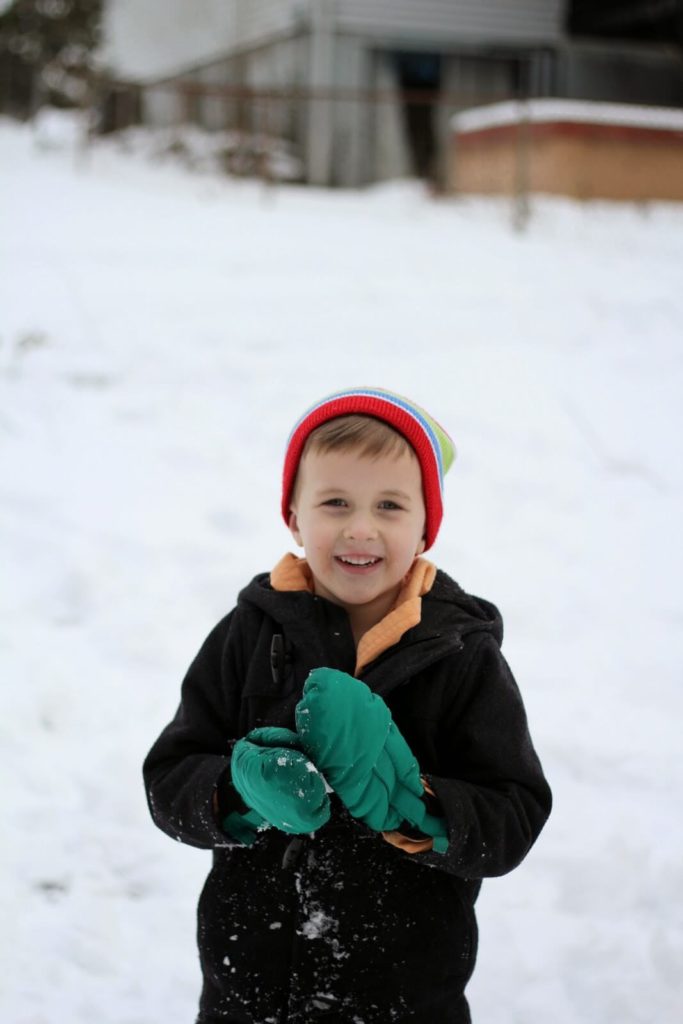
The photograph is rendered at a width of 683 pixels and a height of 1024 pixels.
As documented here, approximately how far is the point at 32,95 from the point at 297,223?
12.5 metres

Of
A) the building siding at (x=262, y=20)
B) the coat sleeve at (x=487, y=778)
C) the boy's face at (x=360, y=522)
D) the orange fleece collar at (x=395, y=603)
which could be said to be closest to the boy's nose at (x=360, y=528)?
the boy's face at (x=360, y=522)

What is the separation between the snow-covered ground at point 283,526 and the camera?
2.56 meters

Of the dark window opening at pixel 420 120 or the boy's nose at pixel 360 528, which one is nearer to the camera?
the boy's nose at pixel 360 528

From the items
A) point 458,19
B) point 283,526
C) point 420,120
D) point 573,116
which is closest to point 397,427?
point 283,526

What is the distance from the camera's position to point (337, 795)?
1.62 metres

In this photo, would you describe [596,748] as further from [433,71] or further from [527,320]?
[433,71]

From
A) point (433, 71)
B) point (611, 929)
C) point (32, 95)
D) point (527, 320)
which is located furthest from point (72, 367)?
point (32, 95)

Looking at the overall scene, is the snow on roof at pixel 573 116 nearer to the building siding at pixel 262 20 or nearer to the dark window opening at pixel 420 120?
the dark window opening at pixel 420 120

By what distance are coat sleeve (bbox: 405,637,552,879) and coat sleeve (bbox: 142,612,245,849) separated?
1.14ft

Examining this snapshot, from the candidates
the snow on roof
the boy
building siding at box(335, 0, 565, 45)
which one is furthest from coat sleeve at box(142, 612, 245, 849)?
building siding at box(335, 0, 565, 45)

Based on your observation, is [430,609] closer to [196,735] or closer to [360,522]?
[360,522]

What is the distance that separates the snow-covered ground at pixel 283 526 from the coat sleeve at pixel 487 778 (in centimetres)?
93

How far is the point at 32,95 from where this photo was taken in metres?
20.6

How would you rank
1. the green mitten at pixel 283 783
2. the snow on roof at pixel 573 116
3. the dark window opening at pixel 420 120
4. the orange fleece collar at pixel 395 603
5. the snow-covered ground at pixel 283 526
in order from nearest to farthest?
the green mitten at pixel 283 783, the orange fleece collar at pixel 395 603, the snow-covered ground at pixel 283 526, the snow on roof at pixel 573 116, the dark window opening at pixel 420 120
